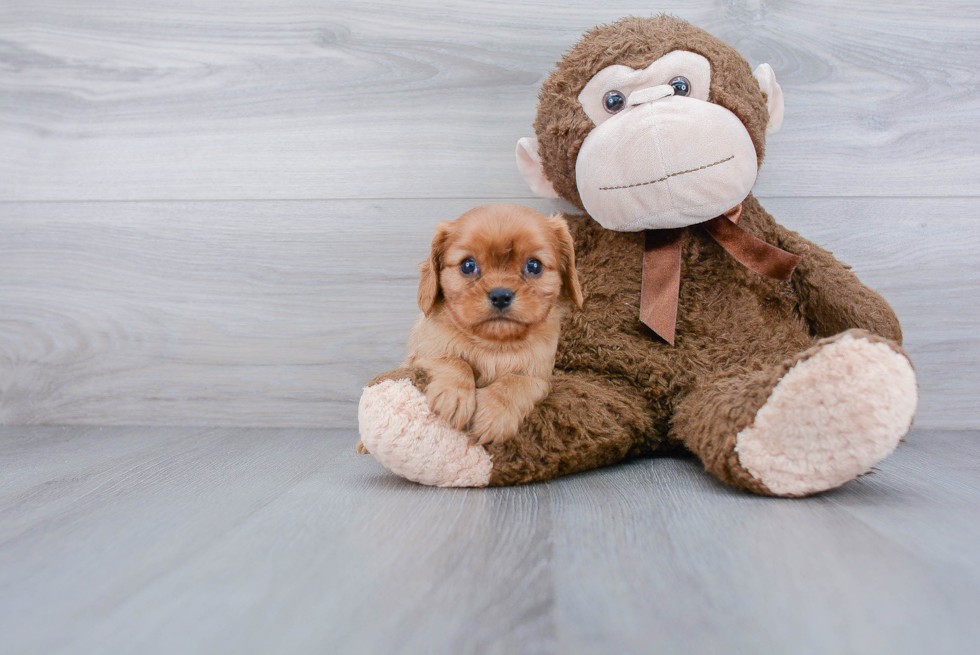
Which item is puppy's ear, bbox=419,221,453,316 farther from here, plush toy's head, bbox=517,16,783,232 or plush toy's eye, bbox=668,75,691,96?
plush toy's eye, bbox=668,75,691,96

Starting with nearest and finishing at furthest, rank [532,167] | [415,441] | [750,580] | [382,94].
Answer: [750,580]
[415,441]
[532,167]
[382,94]

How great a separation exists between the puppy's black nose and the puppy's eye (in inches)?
2.1

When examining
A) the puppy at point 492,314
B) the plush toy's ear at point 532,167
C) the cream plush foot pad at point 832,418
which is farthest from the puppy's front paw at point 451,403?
the plush toy's ear at point 532,167

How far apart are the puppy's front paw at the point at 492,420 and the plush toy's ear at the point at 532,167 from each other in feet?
1.57

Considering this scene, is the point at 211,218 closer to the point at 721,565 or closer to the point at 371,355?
the point at 371,355

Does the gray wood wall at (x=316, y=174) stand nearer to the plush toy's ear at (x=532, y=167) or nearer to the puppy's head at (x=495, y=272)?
the plush toy's ear at (x=532, y=167)

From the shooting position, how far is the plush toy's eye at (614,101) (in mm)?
1002

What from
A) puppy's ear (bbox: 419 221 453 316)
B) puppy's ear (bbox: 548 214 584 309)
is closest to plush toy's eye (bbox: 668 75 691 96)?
puppy's ear (bbox: 548 214 584 309)

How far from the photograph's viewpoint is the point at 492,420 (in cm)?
82

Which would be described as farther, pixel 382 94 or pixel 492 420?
pixel 382 94

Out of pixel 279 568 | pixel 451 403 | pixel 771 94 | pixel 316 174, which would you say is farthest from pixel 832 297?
pixel 316 174

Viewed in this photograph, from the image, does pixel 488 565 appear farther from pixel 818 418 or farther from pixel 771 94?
pixel 771 94

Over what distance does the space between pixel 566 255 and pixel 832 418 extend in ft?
1.29

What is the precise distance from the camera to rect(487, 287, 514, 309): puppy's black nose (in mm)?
813
